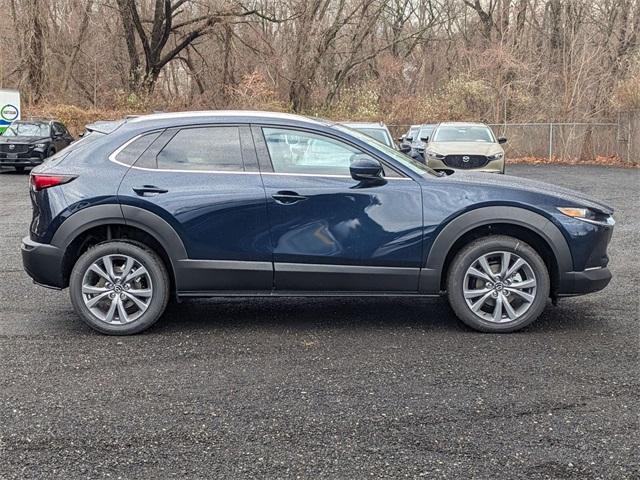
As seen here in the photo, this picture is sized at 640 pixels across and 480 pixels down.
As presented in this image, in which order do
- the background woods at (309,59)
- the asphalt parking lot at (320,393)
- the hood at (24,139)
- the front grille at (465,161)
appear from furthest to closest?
the background woods at (309,59) → the hood at (24,139) → the front grille at (465,161) → the asphalt parking lot at (320,393)

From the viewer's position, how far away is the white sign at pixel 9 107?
981 inches

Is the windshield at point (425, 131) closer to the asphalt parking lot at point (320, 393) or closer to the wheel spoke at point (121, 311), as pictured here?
the asphalt parking lot at point (320, 393)

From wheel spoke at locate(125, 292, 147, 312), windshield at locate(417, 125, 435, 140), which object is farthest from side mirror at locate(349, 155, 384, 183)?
windshield at locate(417, 125, 435, 140)

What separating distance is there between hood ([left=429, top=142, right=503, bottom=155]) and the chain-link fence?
11440 mm

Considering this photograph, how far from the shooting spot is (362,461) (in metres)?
3.23

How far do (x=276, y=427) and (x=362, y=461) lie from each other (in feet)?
1.86

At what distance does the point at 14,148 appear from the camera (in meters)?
19.9

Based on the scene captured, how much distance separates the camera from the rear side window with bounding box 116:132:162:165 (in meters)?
5.18

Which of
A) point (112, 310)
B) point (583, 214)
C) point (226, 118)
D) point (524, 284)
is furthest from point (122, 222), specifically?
point (583, 214)

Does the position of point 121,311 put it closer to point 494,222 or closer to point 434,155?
point 494,222

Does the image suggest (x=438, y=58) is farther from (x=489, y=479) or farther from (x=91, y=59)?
(x=489, y=479)

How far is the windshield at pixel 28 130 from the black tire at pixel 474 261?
1841cm

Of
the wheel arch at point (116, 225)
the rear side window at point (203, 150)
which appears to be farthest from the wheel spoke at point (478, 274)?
the wheel arch at point (116, 225)

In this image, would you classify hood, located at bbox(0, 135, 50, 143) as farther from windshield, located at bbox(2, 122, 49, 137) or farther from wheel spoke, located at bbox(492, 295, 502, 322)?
wheel spoke, located at bbox(492, 295, 502, 322)
